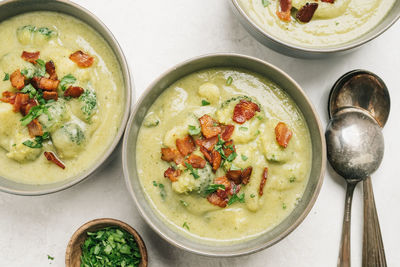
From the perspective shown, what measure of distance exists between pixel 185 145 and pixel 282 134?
0.62 m

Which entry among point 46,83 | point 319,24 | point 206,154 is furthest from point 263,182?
point 46,83

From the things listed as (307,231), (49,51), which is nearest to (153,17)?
(49,51)

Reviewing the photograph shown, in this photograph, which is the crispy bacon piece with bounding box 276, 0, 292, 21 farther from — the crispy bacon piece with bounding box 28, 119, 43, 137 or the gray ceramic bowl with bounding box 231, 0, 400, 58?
the crispy bacon piece with bounding box 28, 119, 43, 137

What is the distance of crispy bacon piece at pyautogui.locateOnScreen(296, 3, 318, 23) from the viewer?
294 cm

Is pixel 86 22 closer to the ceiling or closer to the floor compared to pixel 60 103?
closer to the ceiling

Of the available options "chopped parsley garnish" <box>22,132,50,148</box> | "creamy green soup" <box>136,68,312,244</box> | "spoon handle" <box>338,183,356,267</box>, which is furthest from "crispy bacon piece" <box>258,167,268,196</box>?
"chopped parsley garnish" <box>22,132,50,148</box>

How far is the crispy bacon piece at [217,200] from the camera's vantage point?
2770 millimetres

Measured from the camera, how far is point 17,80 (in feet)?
9.49

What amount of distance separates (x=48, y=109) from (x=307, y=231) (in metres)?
2.00

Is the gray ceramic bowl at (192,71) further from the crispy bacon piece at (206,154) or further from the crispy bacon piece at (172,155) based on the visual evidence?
the crispy bacon piece at (206,154)

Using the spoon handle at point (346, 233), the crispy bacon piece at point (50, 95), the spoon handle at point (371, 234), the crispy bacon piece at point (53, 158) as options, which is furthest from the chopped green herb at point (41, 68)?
the spoon handle at point (371, 234)

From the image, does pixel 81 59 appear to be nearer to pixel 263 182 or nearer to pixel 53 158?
pixel 53 158

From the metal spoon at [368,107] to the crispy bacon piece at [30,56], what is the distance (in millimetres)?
2058

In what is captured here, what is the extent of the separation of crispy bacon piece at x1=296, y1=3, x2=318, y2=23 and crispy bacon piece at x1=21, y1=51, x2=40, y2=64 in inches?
69.2
